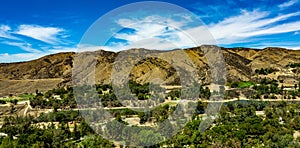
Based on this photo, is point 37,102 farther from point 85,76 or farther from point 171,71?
point 171,71

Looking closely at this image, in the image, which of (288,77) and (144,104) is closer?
(144,104)

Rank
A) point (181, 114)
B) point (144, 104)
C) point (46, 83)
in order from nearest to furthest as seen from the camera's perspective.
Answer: point (181, 114) < point (144, 104) < point (46, 83)

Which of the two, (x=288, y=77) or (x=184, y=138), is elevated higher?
(x=288, y=77)

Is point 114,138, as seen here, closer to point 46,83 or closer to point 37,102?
point 37,102

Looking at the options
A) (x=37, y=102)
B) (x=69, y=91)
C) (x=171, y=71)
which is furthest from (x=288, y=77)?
(x=37, y=102)

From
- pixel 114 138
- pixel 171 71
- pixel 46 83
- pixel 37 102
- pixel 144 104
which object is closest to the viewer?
pixel 114 138

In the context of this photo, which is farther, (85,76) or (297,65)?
(297,65)

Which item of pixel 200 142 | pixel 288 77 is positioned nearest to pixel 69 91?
pixel 200 142
